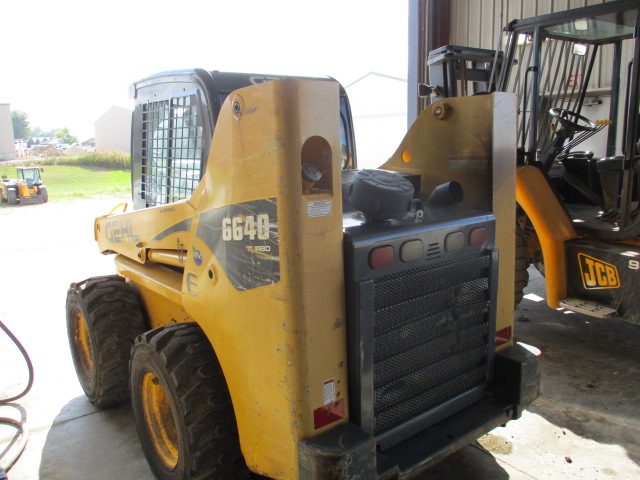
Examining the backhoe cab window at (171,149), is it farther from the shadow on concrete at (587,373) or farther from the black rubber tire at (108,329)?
the shadow on concrete at (587,373)

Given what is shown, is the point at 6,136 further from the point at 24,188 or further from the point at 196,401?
the point at 196,401

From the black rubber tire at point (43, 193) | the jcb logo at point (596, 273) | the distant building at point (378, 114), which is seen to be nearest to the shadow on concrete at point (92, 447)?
the jcb logo at point (596, 273)

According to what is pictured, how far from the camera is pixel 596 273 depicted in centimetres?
394

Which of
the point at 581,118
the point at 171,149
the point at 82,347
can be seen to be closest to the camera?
the point at 171,149

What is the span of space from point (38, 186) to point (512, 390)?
71.7 ft

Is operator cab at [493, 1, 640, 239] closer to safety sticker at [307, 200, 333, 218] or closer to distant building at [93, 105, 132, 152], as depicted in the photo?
safety sticker at [307, 200, 333, 218]

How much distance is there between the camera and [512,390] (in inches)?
100

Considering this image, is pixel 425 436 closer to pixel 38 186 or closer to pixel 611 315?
pixel 611 315

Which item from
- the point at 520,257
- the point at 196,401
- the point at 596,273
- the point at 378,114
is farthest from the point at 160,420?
the point at 378,114

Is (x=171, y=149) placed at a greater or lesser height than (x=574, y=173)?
greater

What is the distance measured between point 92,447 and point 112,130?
2714 centimetres

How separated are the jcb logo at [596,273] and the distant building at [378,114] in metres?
17.3

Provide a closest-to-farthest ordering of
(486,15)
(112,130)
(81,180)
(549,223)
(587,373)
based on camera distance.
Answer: (587,373) < (549,223) < (486,15) < (81,180) < (112,130)

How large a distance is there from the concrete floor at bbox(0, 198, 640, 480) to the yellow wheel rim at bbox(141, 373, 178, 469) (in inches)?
13.4
